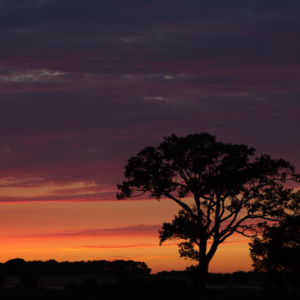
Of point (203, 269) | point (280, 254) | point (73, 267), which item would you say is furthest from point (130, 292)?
point (73, 267)

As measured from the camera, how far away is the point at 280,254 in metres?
53.2

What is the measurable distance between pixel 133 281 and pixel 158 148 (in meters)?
13.0

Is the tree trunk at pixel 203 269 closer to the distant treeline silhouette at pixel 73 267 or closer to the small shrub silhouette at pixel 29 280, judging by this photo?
the small shrub silhouette at pixel 29 280

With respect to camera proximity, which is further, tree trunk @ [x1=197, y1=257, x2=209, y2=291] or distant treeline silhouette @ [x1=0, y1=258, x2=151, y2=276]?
distant treeline silhouette @ [x1=0, y1=258, x2=151, y2=276]

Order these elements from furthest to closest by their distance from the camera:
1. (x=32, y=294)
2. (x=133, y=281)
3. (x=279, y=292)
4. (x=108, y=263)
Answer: (x=108, y=263) → (x=279, y=292) → (x=133, y=281) → (x=32, y=294)

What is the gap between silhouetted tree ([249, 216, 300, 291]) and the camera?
4956cm

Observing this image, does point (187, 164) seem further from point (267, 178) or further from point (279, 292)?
point (279, 292)

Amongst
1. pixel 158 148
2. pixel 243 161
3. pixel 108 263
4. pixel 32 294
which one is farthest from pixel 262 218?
pixel 108 263

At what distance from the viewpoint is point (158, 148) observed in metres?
50.1

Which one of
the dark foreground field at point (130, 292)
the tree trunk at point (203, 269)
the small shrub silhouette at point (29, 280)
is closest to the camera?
the dark foreground field at point (130, 292)

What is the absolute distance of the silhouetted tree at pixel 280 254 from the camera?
49.6 m

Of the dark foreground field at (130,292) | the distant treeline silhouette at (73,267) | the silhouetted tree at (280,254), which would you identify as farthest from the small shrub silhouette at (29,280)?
the distant treeline silhouette at (73,267)

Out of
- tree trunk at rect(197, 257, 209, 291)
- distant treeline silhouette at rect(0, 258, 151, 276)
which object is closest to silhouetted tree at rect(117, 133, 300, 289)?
tree trunk at rect(197, 257, 209, 291)

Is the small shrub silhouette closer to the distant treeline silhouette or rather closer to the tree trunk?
the tree trunk
